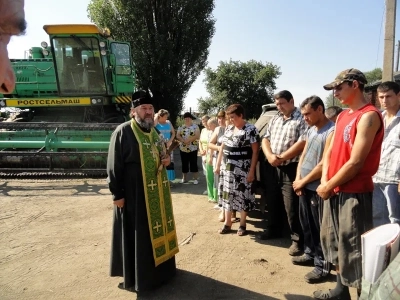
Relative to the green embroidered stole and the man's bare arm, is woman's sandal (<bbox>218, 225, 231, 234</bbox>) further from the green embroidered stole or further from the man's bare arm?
the man's bare arm

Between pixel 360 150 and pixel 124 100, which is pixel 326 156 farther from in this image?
pixel 124 100

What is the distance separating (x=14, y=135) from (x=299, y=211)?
7.45 meters

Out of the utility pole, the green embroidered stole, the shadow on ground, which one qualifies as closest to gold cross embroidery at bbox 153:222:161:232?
the green embroidered stole

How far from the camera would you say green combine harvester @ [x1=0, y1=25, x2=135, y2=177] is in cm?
789

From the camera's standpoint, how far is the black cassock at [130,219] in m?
3.09

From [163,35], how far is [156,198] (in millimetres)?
20812

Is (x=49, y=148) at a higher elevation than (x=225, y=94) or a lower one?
lower

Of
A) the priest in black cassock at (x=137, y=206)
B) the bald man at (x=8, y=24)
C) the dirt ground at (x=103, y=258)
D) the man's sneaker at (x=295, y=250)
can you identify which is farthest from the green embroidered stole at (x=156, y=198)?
the bald man at (x=8, y=24)

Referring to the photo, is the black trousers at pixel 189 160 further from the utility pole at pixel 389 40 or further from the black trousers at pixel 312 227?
the utility pole at pixel 389 40

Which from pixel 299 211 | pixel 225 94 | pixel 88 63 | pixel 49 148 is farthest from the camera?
pixel 225 94

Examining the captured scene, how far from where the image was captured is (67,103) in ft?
32.4

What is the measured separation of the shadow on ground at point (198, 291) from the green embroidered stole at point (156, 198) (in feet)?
0.98

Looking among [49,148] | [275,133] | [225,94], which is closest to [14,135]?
[49,148]

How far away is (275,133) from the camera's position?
4.12 meters
